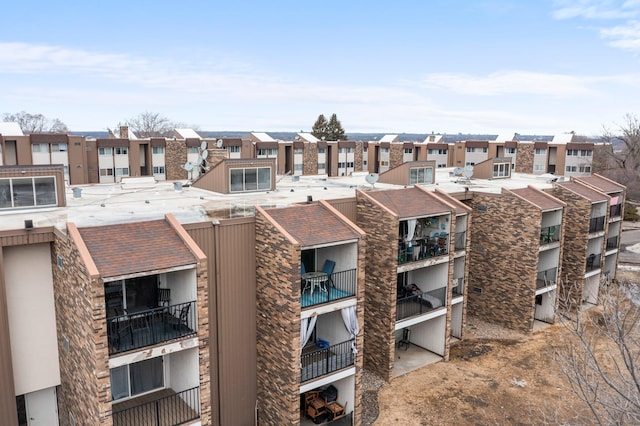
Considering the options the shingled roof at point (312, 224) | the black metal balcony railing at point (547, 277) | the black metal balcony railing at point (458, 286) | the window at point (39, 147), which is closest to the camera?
the shingled roof at point (312, 224)

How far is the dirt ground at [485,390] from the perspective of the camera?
2009 centimetres

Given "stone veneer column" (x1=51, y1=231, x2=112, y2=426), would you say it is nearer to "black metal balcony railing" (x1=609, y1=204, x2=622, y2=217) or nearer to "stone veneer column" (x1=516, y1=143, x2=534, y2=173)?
"black metal balcony railing" (x1=609, y1=204, x2=622, y2=217)

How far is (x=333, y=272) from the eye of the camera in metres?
19.6

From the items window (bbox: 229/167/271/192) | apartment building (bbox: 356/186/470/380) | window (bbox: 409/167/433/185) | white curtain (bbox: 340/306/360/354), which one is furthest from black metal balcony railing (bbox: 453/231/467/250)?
window (bbox: 229/167/271/192)

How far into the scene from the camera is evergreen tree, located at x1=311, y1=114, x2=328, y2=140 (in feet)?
327

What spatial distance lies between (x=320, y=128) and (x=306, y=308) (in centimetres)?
8510

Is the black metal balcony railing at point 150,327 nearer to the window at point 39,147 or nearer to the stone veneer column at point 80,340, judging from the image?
the stone veneer column at point 80,340

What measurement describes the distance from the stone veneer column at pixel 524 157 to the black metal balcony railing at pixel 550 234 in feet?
142

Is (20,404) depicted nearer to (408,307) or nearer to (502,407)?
(408,307)

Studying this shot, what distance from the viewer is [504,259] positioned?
28.9 meters

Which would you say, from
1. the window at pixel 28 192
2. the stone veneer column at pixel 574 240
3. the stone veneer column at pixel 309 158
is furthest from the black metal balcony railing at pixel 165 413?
the stone veneer column at pixel 309 158

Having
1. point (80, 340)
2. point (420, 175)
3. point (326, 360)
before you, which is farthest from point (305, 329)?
point (420, 175)

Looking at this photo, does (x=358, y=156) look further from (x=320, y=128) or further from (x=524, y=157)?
(x=524, y=157)

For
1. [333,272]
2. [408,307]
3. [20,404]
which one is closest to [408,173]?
[408,307]
